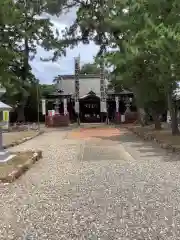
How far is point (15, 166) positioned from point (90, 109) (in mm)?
46696

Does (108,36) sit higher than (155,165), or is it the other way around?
(108,36)

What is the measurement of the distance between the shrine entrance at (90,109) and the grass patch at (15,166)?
139 feet

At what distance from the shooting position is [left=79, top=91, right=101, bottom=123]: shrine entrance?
5987cm

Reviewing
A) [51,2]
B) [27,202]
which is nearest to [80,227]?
[27,202]

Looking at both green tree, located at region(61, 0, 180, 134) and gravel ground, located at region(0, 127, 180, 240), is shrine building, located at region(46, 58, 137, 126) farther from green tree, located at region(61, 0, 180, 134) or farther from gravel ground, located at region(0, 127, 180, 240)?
gravel ground, located at region(0, 127, 180, 240)

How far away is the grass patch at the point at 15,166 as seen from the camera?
1204 cm

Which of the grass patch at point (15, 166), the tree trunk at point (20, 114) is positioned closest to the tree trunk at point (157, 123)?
the grass patch at point (15, 166)

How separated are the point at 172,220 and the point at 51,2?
40150 millimetres

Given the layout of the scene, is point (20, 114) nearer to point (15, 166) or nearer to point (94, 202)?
point (15, 166)

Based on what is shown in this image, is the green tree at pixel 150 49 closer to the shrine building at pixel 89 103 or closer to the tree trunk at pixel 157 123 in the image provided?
the tree trunk at pixel 157 123

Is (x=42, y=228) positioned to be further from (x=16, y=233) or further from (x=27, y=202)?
(x=27, y=202)

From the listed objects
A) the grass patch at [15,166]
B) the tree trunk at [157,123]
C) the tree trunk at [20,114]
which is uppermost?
the tree trunk at [20,114]

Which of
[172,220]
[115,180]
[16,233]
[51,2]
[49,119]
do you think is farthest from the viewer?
[49,119]

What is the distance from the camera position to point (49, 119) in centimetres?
5016
